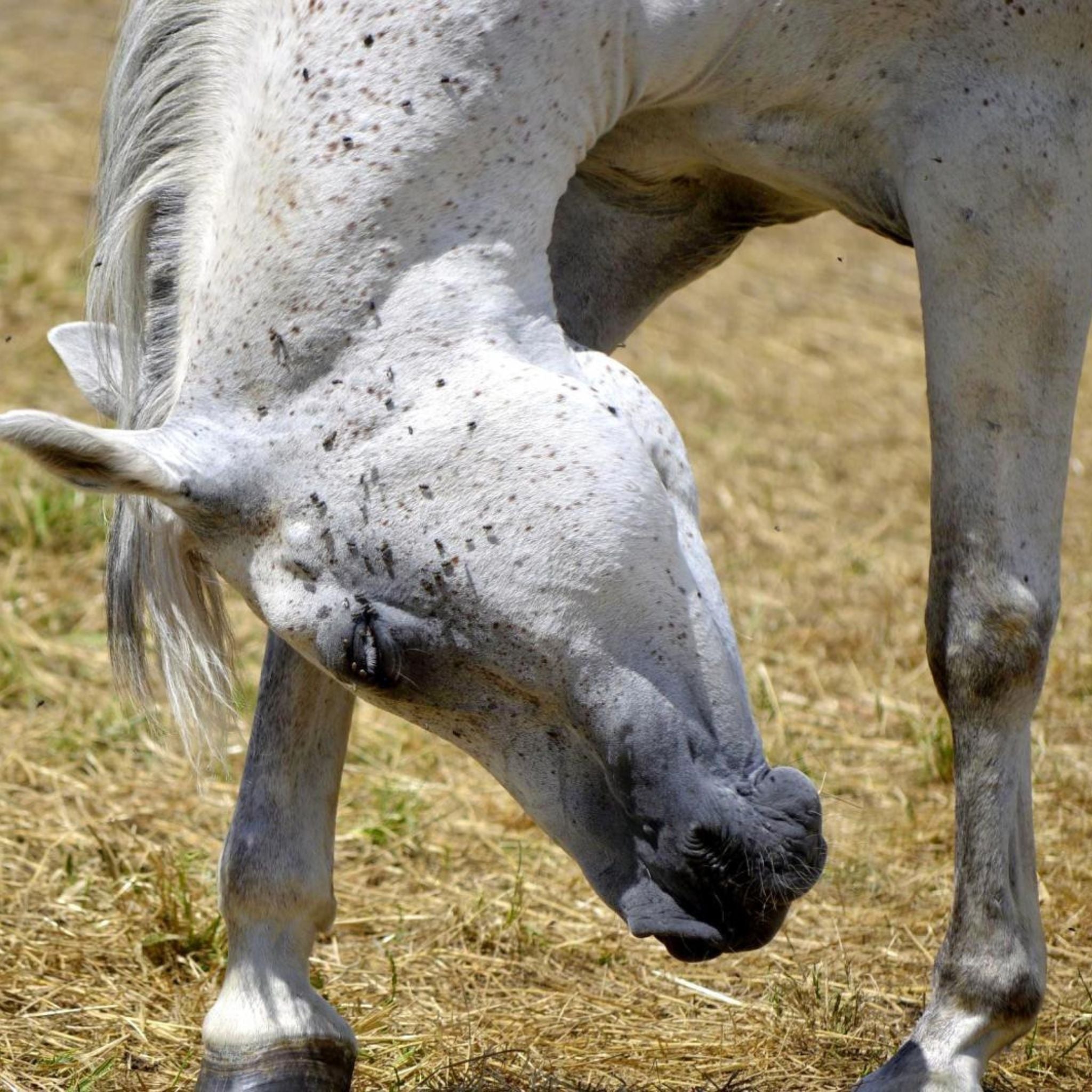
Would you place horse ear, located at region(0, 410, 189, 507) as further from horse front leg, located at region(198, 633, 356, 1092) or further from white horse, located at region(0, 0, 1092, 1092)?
horse front leg, located at region(198, 633, 356, 1092)

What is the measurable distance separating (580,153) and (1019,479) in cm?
77

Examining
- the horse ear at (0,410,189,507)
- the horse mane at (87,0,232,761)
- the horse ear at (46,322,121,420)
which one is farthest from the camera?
the horse ear at (46,322,121,420)


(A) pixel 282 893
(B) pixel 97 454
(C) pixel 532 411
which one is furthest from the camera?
(A) pixel 282 893

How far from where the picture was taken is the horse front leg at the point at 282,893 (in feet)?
8.10

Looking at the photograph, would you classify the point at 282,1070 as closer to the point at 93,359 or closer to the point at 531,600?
the point at 531,600

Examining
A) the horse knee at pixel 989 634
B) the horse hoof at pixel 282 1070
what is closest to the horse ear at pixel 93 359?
the horse hoof at pixel 282 1070

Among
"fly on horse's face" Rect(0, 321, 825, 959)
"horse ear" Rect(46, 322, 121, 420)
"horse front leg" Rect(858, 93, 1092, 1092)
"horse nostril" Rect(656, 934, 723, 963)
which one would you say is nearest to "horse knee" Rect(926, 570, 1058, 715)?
"horse front leg" Rect(858, 93, 1092, 1092)

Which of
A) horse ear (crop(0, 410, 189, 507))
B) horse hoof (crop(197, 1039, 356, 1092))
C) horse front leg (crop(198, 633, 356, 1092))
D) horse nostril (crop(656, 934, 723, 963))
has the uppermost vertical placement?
horse ear (crop(0, 410, 189, 507))

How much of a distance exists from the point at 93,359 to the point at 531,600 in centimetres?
87

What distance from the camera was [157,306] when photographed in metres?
2.30

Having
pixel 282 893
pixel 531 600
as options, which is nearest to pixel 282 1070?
pixel 282 893

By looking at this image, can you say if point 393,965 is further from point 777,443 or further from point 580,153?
point 777,443

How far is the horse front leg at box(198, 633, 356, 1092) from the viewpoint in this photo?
247cm

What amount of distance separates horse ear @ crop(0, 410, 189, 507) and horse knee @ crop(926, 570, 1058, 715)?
1129mm
